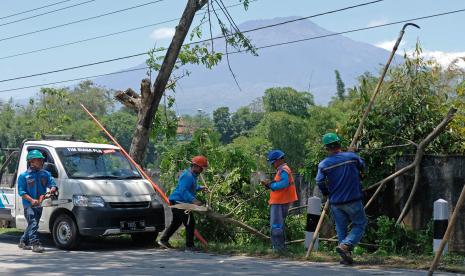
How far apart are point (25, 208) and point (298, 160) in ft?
222

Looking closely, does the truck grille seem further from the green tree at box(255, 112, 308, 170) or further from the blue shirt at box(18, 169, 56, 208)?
the green tree at box(255, 112, 308, 170)

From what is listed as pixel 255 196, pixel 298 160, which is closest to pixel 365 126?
pixel 255 196

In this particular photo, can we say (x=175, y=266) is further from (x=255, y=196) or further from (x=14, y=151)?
(x=14, y=151)

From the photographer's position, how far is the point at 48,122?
1457 inches

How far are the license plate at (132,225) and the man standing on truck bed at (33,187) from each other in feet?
4.27

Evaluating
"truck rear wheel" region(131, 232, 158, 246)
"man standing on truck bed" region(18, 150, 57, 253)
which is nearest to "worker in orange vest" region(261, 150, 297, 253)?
"truck rear wheel" region(131, 232, 158, 246)

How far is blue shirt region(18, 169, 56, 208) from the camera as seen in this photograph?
12.6 metres

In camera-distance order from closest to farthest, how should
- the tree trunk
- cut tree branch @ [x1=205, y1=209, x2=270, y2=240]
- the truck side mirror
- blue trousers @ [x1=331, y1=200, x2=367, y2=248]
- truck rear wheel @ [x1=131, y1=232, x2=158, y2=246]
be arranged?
blue trousers @ [x1=331, y1=200, x2=367, y2=248] → cut tree branch @ [x1=205, y1=209, x2=270, y2=240] → the truck side mirror → truck rear wheel @ [x1=131, y1=232, x2=158, y2=246] → the tree trunk

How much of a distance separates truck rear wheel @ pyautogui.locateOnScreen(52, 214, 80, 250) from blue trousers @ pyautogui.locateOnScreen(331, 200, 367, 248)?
15.2 ft

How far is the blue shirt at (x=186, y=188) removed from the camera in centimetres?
1280

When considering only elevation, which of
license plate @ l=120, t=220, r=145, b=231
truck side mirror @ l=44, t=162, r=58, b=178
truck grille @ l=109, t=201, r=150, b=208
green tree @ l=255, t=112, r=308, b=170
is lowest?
license plate @ l=120, t=220, r=145, b=231

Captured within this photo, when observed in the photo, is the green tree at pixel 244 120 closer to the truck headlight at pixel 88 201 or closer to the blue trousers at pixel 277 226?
the truck headlight at pixel 88 201

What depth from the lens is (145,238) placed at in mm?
13664

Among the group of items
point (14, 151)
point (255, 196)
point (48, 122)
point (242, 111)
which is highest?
point (242, 111)
